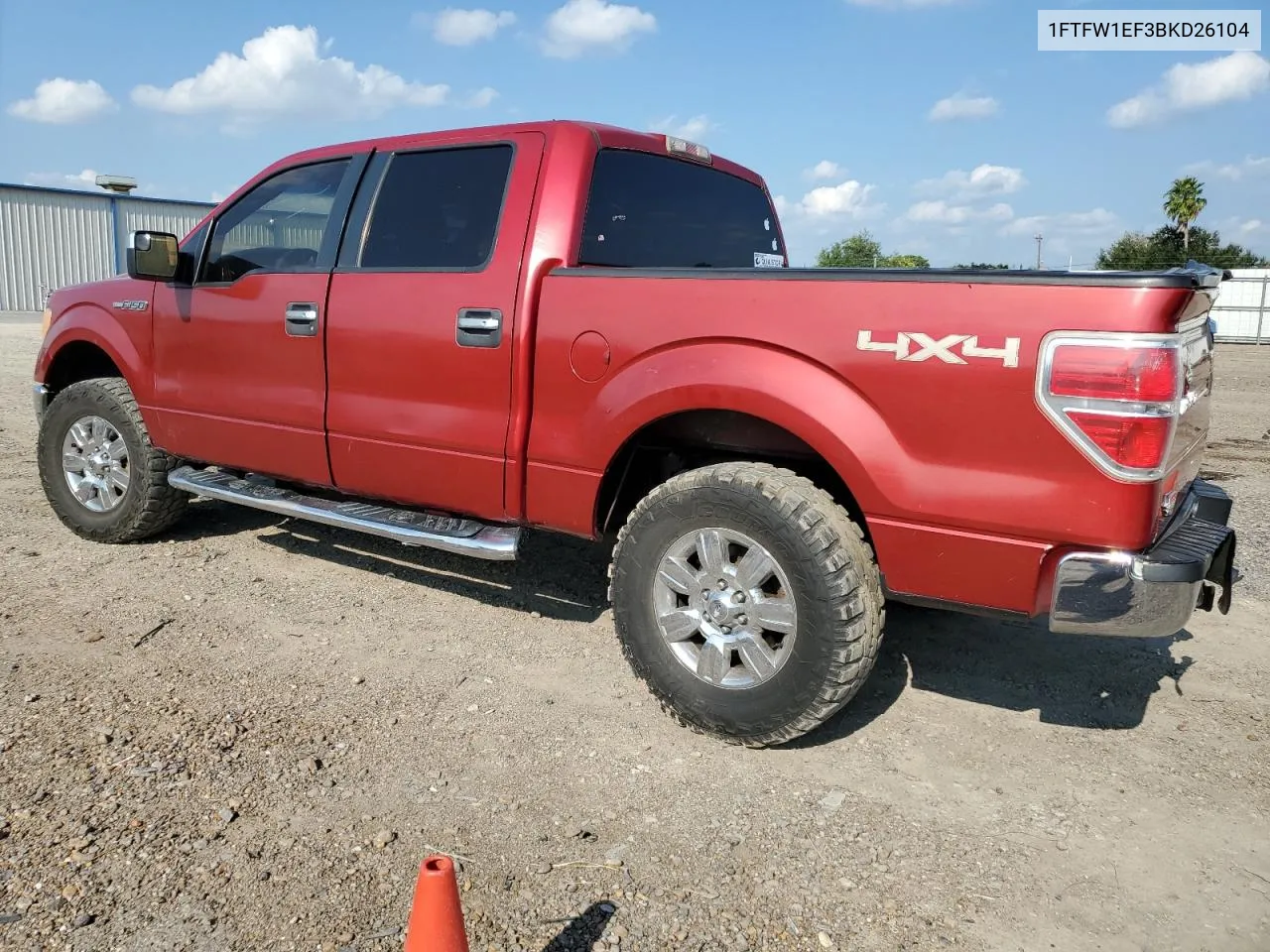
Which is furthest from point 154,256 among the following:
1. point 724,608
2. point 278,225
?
point 724,608

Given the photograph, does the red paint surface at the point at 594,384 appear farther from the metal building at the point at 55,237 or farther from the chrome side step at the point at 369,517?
the metal building at the point at 55,237

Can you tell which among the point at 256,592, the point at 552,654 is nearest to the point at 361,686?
the point at 552,654

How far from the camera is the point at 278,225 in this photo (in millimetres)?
4672

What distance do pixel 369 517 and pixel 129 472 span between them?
1886mm

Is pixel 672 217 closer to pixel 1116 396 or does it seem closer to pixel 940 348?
pixel 940 348

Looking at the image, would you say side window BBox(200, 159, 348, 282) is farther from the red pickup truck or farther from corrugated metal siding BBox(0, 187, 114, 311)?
corrugated metal siding BBox(0, 187, 114, 311)

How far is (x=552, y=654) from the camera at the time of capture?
4.04m

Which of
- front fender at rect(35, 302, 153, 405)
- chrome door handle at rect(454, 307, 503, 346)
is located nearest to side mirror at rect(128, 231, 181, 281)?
front fender at rect(35, 302, 153, 405)

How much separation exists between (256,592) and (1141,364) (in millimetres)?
3887

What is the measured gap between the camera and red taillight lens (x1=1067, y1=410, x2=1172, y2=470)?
254 cm

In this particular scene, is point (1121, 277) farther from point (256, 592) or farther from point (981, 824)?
point (256, 592)

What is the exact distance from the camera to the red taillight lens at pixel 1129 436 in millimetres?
2535

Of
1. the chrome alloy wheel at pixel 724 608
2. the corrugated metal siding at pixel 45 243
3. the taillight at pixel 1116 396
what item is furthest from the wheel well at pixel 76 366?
the corrugated metal siding at pixel 45 243

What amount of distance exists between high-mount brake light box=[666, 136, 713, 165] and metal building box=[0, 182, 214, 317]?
29.1 meters
